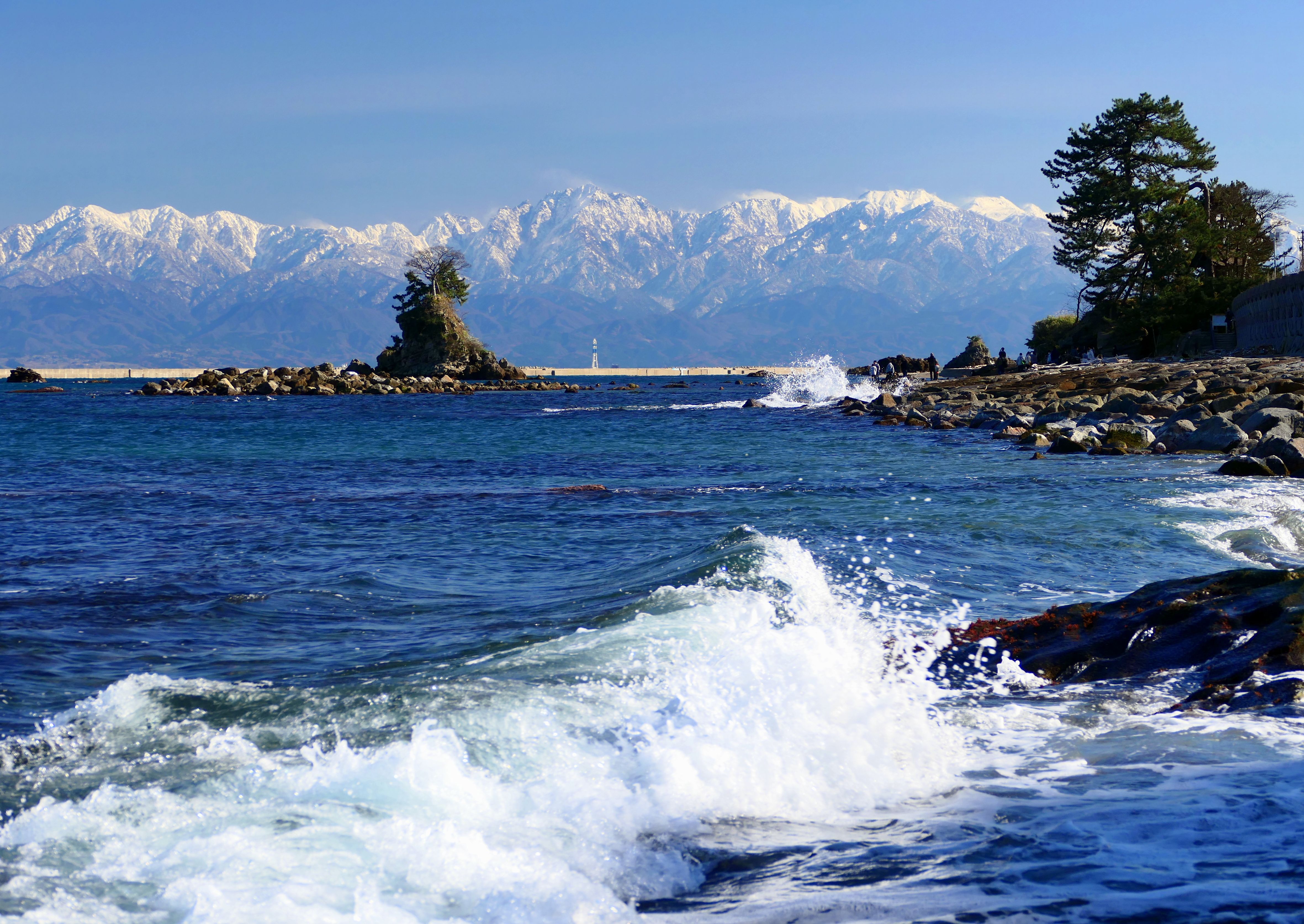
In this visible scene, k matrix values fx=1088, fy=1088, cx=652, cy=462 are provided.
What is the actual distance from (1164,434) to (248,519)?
21618mm

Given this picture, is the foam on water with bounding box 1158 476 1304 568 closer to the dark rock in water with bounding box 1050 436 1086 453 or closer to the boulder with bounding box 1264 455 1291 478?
the boulder with bounding box 1264 455 1291 478

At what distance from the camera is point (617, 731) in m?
6.75

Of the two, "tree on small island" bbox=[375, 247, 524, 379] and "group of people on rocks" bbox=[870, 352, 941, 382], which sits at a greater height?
"tree on small island" bbox=[375, 247, 524, 379]

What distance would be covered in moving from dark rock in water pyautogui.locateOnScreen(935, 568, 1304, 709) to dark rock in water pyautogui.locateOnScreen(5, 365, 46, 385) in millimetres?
152491

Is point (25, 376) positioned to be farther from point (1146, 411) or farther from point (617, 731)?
point (617, 731)

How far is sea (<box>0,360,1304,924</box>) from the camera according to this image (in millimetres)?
4715

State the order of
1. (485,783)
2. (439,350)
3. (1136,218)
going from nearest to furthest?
1. (485,783)
2. (1136,218)
3. (439,350)

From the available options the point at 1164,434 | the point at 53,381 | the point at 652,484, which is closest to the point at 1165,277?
the point at 1164,434

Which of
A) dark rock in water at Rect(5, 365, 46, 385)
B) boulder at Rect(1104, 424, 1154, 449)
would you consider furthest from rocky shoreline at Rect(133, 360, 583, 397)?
boulder at Rect(1104, 424, 1154, 449)

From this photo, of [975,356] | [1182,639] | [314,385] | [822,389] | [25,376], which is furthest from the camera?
[25,376]

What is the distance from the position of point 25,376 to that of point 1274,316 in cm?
14341

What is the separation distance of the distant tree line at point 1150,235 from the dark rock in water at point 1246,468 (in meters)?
40.8

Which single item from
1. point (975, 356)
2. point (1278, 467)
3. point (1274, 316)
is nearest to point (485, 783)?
point (1278, 467)

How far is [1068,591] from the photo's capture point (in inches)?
452
